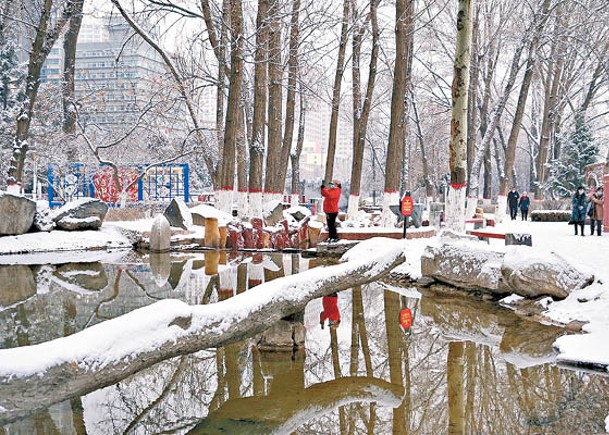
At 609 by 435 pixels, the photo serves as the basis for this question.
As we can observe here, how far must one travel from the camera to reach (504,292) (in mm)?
10609

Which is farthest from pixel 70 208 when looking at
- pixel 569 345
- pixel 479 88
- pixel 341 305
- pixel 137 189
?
pixel 479 88

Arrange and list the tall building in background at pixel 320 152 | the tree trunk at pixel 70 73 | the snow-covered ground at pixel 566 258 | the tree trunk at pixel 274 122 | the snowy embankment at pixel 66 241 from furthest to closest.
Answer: the tall building in background at pixel 320 152 → the tree trunk at pixel 70 73 → the tree trunk at pixel 274 122 → the snowy embankment at pixel 66 241 → the snow-covered ground at pixel 566 258

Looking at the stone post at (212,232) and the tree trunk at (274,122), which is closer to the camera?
the stone post at (212,232)

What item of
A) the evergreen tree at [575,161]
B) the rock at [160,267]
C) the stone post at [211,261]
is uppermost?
the evergreen tree at [575,161]

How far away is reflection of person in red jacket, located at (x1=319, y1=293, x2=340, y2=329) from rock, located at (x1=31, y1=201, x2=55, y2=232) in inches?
420

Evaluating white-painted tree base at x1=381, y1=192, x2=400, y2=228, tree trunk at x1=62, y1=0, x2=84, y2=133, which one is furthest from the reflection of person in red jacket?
tree trunk at x1=62, y1=0, x2=84, y2=133

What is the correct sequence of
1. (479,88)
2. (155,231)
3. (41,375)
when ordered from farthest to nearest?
(479,88) < (155,231) < (41,375)

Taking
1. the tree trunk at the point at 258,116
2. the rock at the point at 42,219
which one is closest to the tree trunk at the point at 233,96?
the tree trunk at the point at 258,116

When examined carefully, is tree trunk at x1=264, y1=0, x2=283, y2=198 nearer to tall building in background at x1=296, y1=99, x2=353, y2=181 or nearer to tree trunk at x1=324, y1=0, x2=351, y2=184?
tree trunk at x1=324, y1=0, x2=351, y2=184

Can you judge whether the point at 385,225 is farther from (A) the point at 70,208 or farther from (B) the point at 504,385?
(B) the point at 504,385

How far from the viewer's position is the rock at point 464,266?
422 inches

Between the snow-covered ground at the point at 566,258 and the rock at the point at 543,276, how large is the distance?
0.17 metres

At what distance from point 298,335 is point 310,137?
279ft

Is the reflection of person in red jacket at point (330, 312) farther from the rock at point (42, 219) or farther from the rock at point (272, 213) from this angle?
the rock at point (42, 219)
